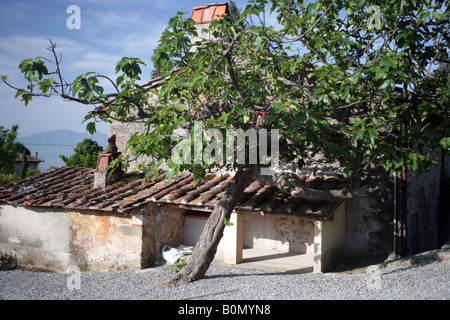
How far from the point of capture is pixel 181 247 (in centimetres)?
978

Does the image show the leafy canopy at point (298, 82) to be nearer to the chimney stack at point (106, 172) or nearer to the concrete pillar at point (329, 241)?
the concrete pillar at point (329, 241)

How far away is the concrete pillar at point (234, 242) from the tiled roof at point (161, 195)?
59 cm

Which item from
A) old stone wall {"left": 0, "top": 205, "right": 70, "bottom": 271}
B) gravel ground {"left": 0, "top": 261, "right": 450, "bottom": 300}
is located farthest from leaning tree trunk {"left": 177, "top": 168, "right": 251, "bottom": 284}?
old stone wall {"left": 0, "top": 205, "right": 70, "bottom": 271}

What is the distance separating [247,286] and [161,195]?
3.40 metres

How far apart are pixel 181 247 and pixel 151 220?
114 cm

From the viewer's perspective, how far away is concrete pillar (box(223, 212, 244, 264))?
8.95 meters

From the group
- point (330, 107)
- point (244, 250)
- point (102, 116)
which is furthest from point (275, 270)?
point (102, 116)

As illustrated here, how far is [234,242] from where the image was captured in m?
8.98

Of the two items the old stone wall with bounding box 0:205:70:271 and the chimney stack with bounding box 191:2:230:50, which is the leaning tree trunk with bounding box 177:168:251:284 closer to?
the old stone wall with bounding box 0:205:70:271

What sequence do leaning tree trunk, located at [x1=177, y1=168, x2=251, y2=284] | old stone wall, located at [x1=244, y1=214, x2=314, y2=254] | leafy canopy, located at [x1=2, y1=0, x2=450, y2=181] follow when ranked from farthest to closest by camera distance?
old stone wall, located at [x1=244, y1=214, x2=314, y2=254] → leaning tree trunk, located at [x1=177, y1=168, x2=251, y2=284] → leafy canopy, located at [x1=2, y1=0, x2=450, y2=181]

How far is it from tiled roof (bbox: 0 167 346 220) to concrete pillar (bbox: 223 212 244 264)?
23.3 inches

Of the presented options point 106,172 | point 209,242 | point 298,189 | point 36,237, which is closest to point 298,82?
point 298,189

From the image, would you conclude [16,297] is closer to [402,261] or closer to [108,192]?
[108,192]

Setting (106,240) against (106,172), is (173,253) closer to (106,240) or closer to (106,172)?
(106,240)
